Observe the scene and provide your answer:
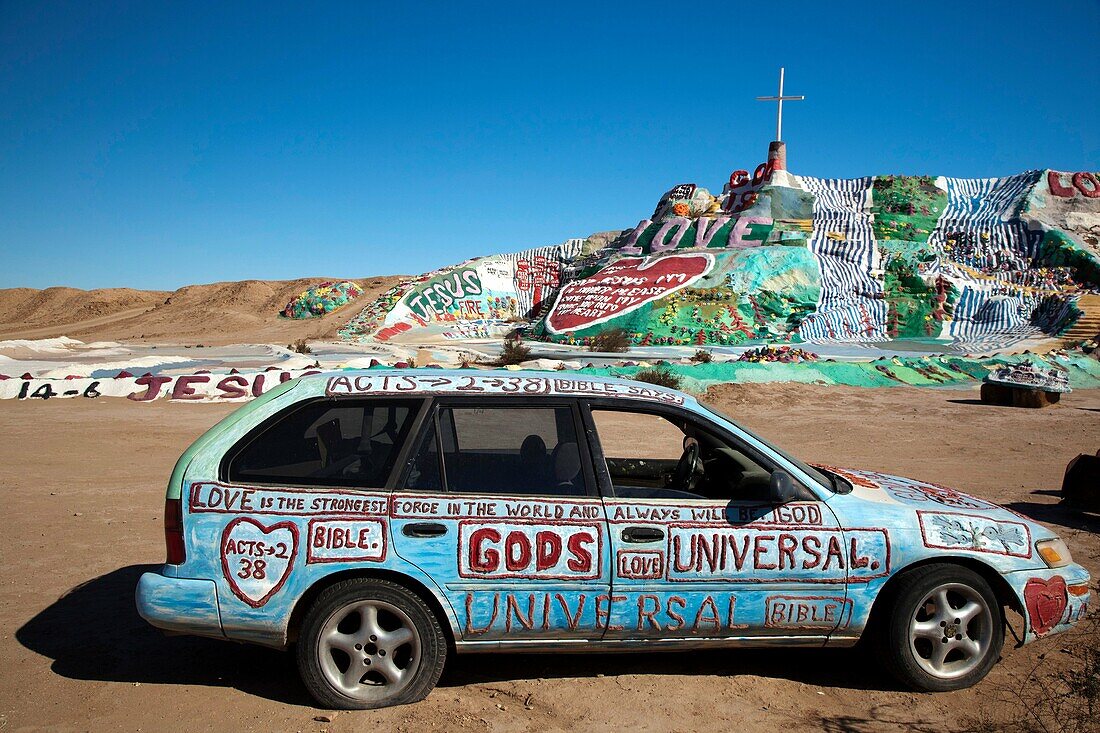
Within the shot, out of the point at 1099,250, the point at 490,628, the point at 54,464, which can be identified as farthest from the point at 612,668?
the point at 1099,250

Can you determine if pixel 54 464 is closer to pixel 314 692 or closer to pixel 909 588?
pixel 314 692

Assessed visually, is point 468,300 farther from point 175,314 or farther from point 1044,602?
point 1044,602

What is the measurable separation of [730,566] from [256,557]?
212cm

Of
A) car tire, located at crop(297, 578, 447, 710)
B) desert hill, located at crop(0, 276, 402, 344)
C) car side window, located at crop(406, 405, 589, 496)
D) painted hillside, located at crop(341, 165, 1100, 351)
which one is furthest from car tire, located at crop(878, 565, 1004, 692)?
desert hill, located at crop(0, 276, 402, 344)

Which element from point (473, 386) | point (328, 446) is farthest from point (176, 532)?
point (473, 386)

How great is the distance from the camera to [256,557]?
322 centimetres

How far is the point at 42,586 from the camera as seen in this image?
4.69 m

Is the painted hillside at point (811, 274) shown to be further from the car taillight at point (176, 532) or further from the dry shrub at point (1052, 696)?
the car taillight at point (176, 532)

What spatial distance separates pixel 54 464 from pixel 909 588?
885cm

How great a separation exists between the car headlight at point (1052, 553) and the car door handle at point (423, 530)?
9.37 feet

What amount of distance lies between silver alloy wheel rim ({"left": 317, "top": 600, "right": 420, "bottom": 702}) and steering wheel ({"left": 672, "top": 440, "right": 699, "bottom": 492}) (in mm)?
1618

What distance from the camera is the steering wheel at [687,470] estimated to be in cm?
398

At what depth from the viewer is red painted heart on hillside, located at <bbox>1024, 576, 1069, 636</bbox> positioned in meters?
3.46

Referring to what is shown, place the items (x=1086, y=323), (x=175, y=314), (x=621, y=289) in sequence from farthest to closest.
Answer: (x=175, y=314) → (x=621, y=289) → (x=1086, y=323)
